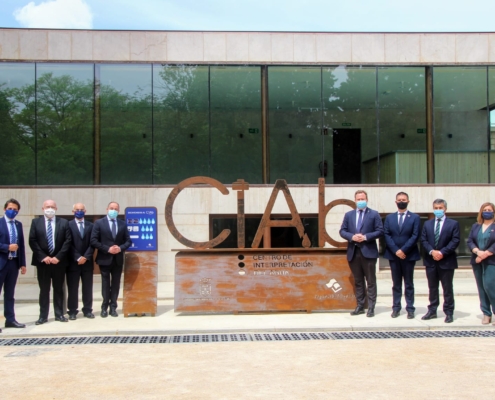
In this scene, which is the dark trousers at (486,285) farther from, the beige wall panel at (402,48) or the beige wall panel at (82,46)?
the beige wall panel at (82,46)

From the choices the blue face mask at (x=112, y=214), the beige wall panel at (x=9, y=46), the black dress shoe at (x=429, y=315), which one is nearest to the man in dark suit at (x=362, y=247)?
the black dress shoe at (x=429, y=315)

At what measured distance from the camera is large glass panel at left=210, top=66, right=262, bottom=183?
64.7ft

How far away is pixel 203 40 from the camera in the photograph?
19.6 metres

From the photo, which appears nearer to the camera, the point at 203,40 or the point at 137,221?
the point at 137,221

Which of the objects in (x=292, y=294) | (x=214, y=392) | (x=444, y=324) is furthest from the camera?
(x=292, y=294)

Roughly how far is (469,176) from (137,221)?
12708 millimetres

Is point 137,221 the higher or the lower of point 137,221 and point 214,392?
the higher

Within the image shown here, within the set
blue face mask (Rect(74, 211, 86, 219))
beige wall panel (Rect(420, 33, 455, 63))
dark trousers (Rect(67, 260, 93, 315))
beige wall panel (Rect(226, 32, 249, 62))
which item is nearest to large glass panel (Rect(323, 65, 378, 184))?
beige wall panel (Rect(420, 33, 455, 63))

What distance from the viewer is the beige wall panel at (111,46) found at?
19.3m

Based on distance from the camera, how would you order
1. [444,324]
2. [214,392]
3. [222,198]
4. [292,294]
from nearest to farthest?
1. [214,392]
2. [444,324]
3. [292,294]
4. [222,198]

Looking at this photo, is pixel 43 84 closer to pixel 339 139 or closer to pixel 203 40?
pixel 203 40

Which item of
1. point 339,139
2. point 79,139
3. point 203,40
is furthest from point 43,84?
point 339,139

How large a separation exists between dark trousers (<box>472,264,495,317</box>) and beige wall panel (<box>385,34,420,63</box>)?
11.2 metres

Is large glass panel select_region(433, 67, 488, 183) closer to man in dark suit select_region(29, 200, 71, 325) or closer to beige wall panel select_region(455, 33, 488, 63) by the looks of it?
beige wall panel select_region(455, 33, 488, 63)
